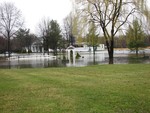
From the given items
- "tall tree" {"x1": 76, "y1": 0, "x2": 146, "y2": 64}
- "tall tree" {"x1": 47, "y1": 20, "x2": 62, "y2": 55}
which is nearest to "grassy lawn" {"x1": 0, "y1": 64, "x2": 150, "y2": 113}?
"tall tree" {"x1": 76, "y1": 0, "x2": 146, "y2": 64}

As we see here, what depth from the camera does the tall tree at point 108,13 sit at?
904 inches

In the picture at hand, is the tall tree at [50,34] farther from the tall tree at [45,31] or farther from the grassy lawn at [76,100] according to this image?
the grassy lawn at [76,100]

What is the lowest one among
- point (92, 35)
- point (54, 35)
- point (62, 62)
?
point (62, 62)

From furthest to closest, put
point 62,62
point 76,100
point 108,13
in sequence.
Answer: point 62,62 < point 108,13 < point 76,100

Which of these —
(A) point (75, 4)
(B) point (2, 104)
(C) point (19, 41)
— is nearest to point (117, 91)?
(B) point (2, 104)

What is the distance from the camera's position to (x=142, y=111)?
561 cm

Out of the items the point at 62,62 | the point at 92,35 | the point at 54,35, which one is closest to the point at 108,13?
the point at 92,35

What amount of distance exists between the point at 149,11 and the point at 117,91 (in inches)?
626

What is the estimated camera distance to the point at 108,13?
923 inches

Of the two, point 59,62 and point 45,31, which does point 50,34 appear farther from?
point 59,62

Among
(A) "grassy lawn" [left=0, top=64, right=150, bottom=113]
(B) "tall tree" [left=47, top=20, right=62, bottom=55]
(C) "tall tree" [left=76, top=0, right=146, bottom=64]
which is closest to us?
(A) "grassy lawn" [left=0, top=64, right=150, bottom=113]

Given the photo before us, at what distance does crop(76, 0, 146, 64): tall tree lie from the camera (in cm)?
2297

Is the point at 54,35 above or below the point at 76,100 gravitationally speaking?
above

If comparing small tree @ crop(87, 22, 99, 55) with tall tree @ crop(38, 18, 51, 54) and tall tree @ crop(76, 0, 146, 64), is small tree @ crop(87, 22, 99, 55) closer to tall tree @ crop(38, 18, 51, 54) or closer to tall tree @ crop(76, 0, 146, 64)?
tall tree @ crop(76, 0, 146, 64)
